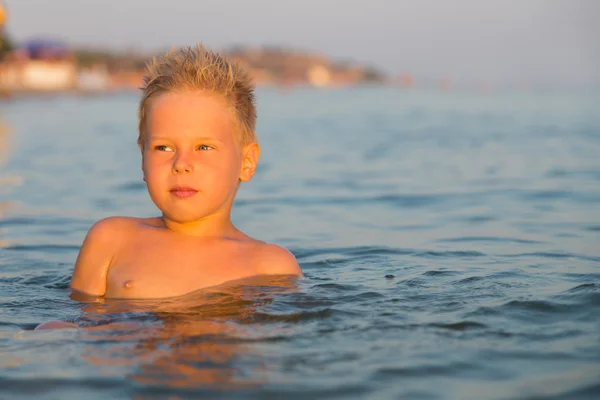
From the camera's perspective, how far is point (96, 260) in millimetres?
4285

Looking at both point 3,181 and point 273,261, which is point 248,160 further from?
point 3,181

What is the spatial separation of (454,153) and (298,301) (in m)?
10.9

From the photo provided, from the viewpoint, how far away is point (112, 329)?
11.9 ft

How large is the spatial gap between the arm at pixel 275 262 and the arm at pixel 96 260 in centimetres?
77

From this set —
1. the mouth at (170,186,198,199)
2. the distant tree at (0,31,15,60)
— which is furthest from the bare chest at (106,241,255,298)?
the distant tree at (0,31,15,60)

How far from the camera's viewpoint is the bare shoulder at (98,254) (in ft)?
14.0

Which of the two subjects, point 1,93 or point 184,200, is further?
point 1,93

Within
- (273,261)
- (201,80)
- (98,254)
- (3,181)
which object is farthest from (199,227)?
(3,181)

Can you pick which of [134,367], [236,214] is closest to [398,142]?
[236,214]

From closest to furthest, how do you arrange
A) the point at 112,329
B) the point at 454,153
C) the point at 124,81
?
the point at 112,329 → the point at 454,153 → the point at 124,81

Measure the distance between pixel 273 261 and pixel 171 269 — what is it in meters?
0.52

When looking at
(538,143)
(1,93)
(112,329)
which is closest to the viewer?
(112,329)

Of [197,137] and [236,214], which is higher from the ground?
[197,137]

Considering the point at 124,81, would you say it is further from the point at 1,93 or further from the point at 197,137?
the point at 197,137
